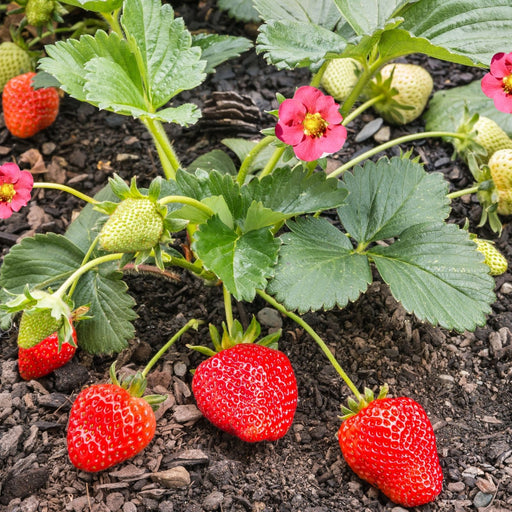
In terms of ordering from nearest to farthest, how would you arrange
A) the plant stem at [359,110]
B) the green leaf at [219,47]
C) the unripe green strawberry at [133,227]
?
1. the unripe green strawberry at [133,227]
2. the plant stem at [359,110]
3. the green leaf at [219,47]

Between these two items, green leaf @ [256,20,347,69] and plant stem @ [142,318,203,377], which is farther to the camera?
plant stem @ [142,318,203,377]

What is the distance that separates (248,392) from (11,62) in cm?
138

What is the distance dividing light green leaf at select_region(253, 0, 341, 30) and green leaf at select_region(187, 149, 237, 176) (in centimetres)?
44

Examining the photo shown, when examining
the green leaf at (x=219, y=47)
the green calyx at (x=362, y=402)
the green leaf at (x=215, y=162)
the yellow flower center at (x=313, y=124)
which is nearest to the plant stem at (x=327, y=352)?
the green calyx at (x=362, y=402)

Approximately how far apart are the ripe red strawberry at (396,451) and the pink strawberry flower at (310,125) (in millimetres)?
529

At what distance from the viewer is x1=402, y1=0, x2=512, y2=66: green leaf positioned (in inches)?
57.8

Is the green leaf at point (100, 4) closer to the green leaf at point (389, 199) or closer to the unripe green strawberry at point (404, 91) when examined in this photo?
the green leaf at point (389, 199)

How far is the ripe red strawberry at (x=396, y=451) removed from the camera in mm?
1399

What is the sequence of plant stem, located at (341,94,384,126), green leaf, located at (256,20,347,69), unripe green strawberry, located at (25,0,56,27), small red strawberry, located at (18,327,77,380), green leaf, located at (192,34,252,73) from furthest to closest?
unripe green strawberry, located at (25,0,56,27) < green leaf, located at (192,34,252,73) < plant stem, located at (341,94,384,126) < small red strawberry, located at (18,327,77,380) < green leaf, located at (256,20,347,69)

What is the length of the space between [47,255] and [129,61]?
0.48 metres

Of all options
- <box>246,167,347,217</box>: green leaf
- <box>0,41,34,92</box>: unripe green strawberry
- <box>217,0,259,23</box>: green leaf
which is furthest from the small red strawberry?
<box>217,0,259,23</box>: green leaf

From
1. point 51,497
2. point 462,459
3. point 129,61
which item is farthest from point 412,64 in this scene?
point 51,497

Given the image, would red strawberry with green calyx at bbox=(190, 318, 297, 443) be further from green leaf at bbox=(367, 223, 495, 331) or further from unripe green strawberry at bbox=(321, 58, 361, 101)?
unripe green strawberry at bbox=(321, 58, 361, 101)

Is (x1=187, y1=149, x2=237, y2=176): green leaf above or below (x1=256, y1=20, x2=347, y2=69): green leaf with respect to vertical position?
below
